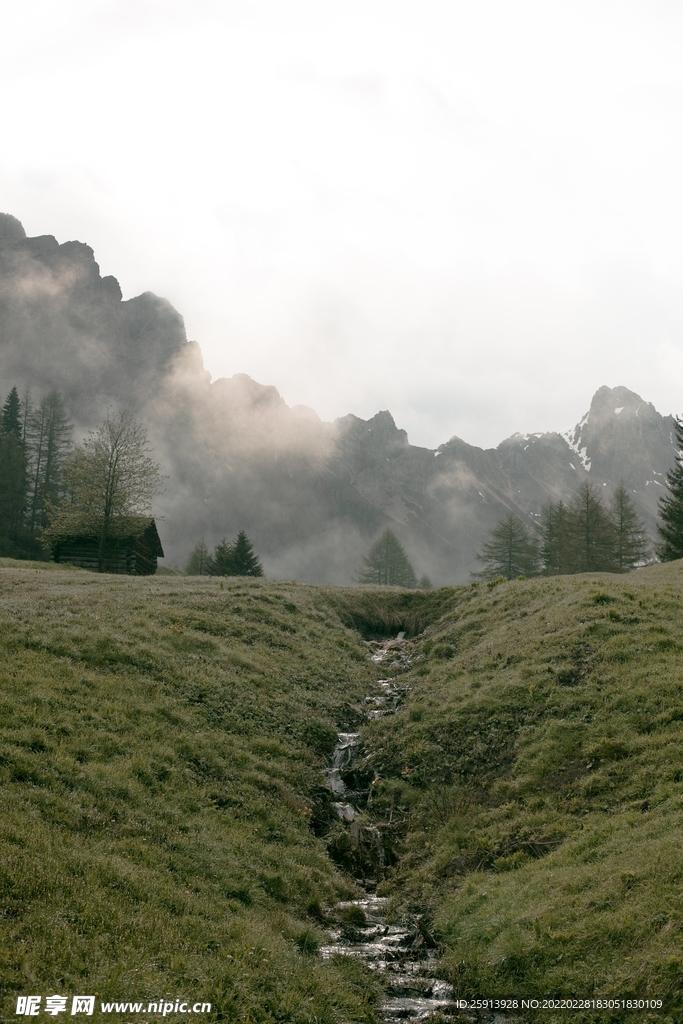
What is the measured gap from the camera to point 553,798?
1473cm

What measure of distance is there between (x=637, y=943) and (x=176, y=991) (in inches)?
262

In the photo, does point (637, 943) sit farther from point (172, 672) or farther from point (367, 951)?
point (172, 672)

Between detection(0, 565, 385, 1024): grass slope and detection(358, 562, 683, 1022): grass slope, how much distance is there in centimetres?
248

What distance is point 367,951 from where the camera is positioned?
462 inches

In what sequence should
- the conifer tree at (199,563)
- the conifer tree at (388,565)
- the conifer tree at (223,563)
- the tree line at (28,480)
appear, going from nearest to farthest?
the conifer tree at (223,563)
the tree line at (28,480)
the conifer tree at (199,563)
the conifer tree at (388,565)

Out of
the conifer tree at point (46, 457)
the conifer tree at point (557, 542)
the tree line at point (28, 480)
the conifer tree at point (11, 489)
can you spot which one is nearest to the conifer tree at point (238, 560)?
the tree line at point (28, 480)

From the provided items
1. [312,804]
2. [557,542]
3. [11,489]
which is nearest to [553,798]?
[312,804]

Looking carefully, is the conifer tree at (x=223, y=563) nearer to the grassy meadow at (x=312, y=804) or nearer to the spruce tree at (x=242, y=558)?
the spruce tree at (x=242, y=558)

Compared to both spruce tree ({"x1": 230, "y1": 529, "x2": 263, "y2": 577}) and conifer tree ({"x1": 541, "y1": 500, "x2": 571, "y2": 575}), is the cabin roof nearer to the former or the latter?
spruce tree ({"x1": 230, "y1": 529, "x2": 263, "y2": 577})

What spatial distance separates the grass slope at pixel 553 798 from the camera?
984cm

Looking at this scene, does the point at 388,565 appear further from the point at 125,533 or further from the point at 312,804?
the point at 312,804

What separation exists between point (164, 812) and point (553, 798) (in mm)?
8880

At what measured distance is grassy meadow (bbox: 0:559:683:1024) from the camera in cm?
903

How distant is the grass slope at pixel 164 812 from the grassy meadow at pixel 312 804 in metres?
0.05
